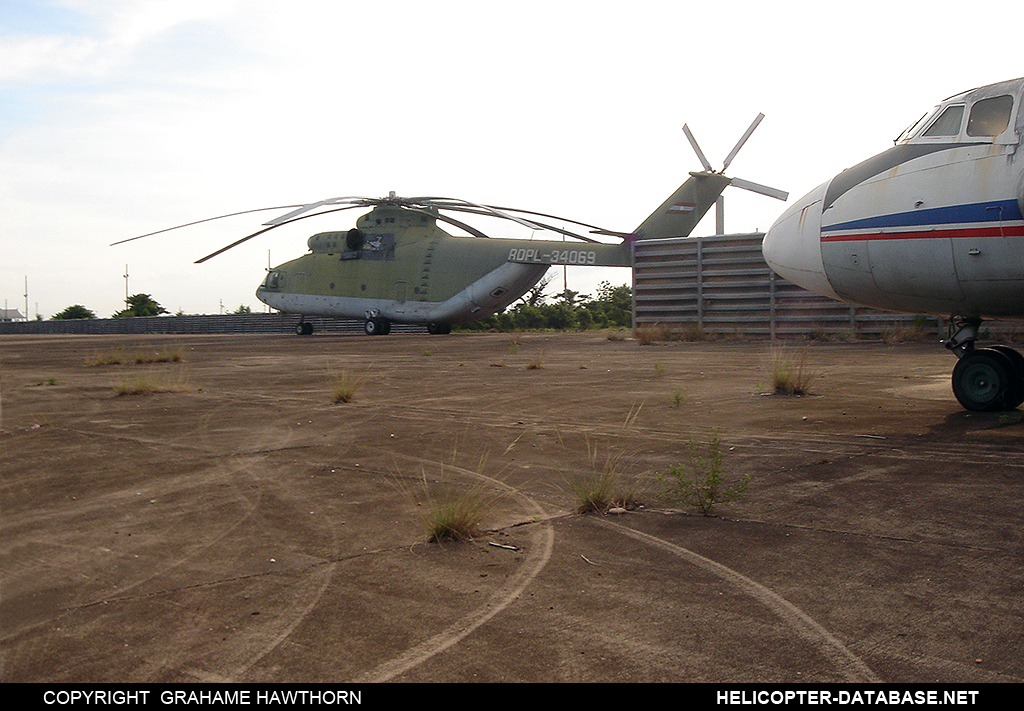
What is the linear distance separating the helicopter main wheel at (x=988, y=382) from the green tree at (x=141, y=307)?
6971 centimetres

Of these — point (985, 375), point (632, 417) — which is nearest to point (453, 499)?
point (632, 417)

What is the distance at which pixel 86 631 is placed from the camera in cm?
331

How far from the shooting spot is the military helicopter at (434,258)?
30.6 m

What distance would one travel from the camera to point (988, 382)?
8.58 metres

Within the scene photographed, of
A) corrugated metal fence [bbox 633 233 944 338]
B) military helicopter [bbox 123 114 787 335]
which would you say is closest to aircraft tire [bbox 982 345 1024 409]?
corrugated metal fence [bbox 633 233 944 338]

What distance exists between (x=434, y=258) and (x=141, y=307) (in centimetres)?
4741

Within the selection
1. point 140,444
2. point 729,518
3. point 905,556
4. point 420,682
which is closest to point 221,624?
point 420,682

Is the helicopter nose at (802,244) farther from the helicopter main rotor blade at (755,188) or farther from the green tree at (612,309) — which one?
the green tree at (612,309)

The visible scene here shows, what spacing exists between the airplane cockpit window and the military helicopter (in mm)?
21568

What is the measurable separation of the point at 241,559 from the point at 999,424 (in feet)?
23.0

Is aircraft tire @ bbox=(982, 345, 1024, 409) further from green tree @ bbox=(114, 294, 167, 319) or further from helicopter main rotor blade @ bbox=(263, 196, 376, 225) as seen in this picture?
green tree @ bbox=(114, 294, 167, 319)
